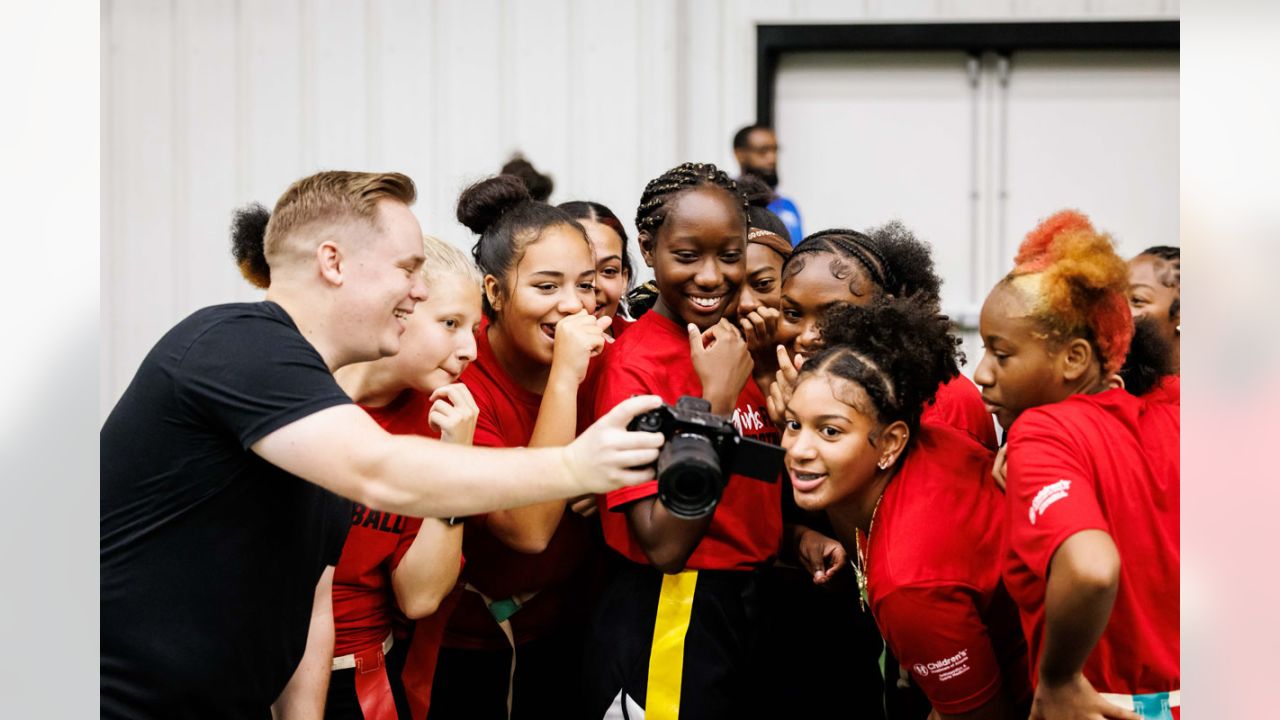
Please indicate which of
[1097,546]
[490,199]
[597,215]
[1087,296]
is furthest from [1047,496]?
[597,215]

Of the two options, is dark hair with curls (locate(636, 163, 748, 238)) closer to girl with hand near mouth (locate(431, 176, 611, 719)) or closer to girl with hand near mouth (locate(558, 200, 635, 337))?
girl with hand near mouth (locate(431, 176, 611, 719))

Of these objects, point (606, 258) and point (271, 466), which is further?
point (606, 258)

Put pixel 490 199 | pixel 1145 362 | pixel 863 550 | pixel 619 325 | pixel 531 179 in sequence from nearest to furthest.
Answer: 1. pixel 863 550
2. pixel 1145 362
3. pixel 490 199
4. pixel 619 325
5. pixel 531 179

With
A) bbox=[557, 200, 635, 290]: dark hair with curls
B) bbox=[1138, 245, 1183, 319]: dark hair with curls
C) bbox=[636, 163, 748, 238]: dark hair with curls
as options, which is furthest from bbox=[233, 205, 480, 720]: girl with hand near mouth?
bbox=[1138, 245, 1183, 319]: dark hair with curls

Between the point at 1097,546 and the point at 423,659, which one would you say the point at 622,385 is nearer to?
the point at 423,659

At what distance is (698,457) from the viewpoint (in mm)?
1648

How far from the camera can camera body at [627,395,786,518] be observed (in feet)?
5.42

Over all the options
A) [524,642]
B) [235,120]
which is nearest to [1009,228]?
[235,120]

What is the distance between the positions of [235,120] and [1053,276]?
4693mm

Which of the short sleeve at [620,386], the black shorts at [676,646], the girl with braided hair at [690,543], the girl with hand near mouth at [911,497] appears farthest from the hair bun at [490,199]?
the black shorts at [676,646]

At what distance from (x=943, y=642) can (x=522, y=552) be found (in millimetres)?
907
